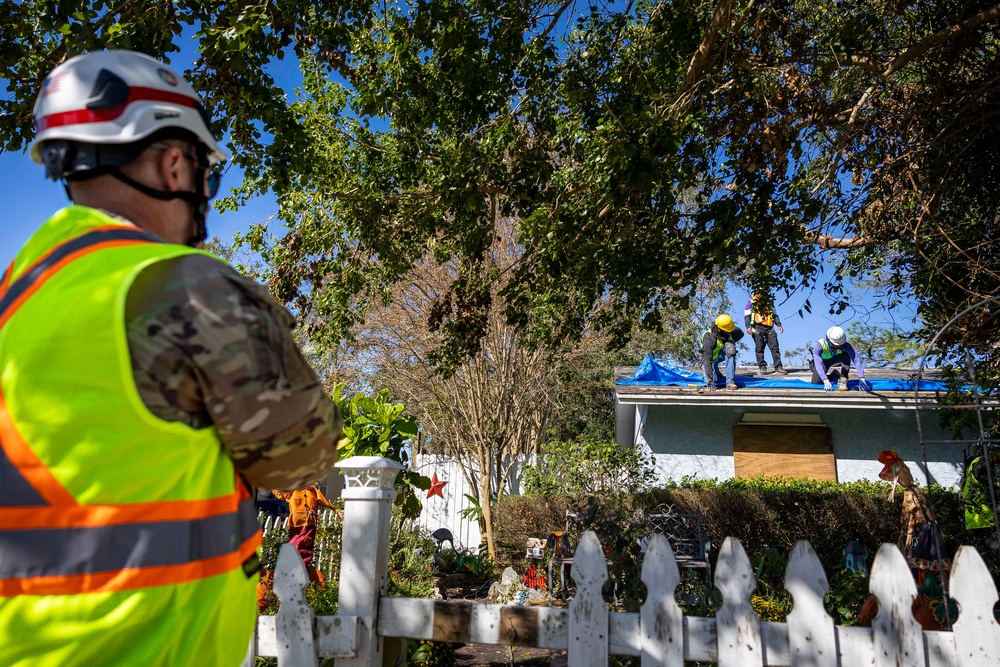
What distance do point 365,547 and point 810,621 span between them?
1.92 metres

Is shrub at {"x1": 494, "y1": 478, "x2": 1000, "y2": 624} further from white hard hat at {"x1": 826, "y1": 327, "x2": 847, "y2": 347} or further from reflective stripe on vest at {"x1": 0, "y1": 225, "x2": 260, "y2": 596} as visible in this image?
reflective stripe on vest at {"x1": 0, "y1": 225, "x2": 260, "y2": 596}

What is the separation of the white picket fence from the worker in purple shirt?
11.2 metres

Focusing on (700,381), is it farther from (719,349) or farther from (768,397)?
(768,397)

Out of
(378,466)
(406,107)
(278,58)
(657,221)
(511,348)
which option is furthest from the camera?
(511,348)

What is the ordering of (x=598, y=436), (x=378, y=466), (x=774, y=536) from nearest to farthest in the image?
(x=378, y=466), (x=774, y=536), (x=598, y=436)

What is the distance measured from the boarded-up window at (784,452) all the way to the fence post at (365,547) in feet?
38.1

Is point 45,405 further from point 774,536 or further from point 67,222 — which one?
point 774,536

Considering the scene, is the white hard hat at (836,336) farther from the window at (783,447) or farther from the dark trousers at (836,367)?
the window at (783,447)

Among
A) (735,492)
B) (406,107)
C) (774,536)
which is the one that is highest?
(406,107)

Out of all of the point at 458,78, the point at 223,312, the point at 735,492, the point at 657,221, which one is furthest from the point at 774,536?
the point at 223,312

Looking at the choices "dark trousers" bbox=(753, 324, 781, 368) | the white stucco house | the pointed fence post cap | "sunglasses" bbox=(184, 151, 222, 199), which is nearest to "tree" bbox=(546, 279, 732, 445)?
"dark trousers" bbox=(753, 324, 781, 368)

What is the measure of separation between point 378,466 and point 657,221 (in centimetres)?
331

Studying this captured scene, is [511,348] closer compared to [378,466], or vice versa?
[378,466]

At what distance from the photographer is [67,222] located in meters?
1.21
